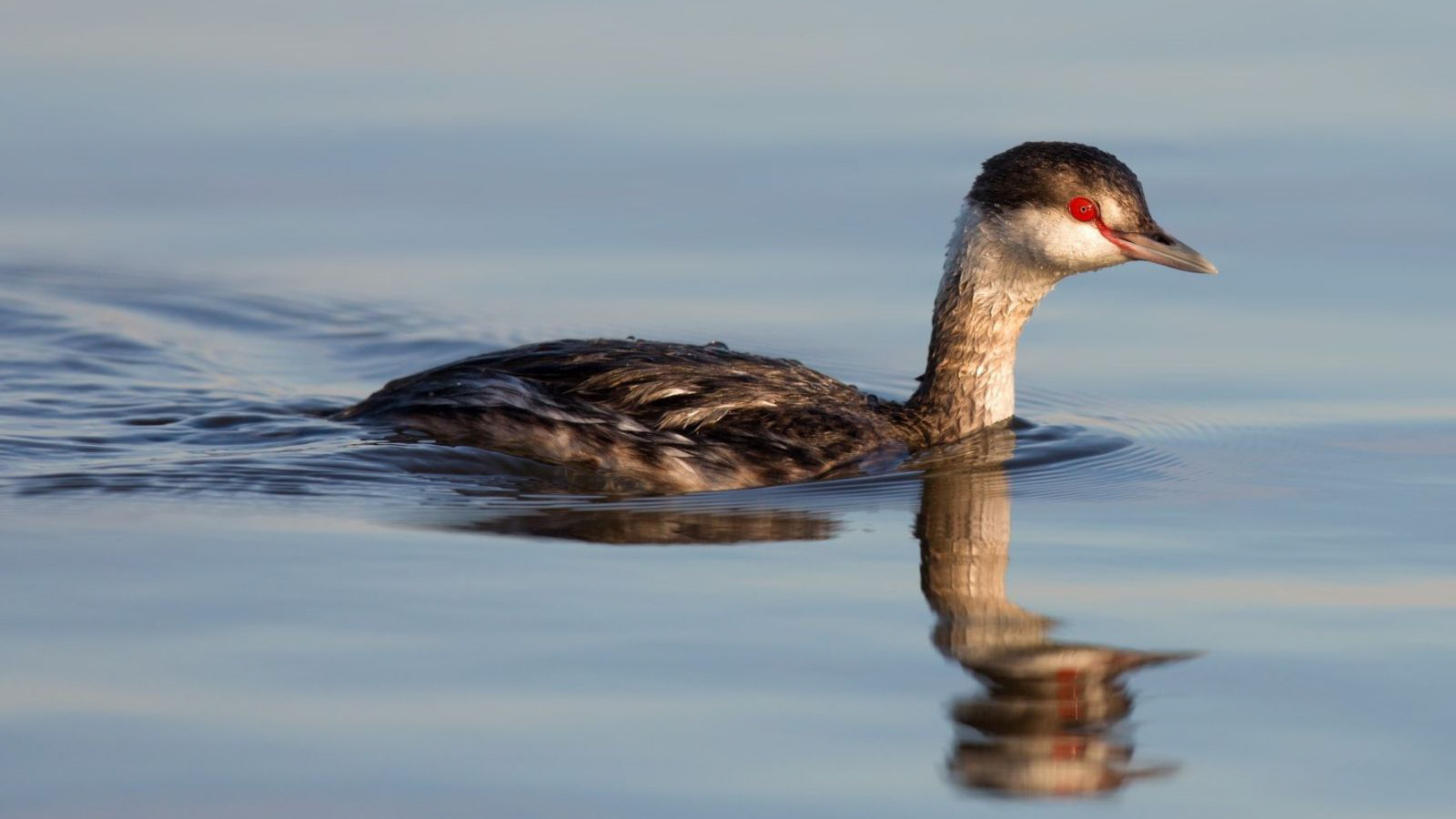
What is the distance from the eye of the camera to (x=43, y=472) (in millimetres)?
10250

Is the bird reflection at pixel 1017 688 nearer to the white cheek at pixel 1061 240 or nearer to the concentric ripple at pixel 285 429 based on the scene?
the concentric ripple at pixel 285 429

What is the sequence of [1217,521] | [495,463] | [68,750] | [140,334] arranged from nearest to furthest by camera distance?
1. [68,750]
2. [1217,521]
3. [495,463]
4. [140,334]

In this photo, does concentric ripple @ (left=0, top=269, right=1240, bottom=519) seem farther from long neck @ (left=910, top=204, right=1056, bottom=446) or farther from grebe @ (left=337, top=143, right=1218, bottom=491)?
long neck @ (left=910, top=204, right=1056, bottom=446)

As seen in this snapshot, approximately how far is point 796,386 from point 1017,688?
4093 millimetres

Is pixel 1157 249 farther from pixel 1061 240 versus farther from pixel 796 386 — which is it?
pixel 796 386

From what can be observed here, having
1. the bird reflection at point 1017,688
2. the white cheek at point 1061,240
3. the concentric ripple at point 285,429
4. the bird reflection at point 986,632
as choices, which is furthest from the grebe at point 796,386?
the bird reflection at point 1017,688

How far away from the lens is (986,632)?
8.14m

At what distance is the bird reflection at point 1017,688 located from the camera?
22.1ft

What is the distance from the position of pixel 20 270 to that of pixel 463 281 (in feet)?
9.27

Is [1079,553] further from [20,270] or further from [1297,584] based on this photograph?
[20,270]

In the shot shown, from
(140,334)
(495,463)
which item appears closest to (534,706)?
(495,463)

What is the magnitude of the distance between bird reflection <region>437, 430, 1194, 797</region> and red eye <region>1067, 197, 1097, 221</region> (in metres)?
1.23

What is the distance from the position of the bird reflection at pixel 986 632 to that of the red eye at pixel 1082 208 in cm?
123

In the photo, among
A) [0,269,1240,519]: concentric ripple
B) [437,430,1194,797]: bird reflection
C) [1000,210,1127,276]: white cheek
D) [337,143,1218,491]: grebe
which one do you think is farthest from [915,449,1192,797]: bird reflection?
[1000,210,1127,276]: white cheek
